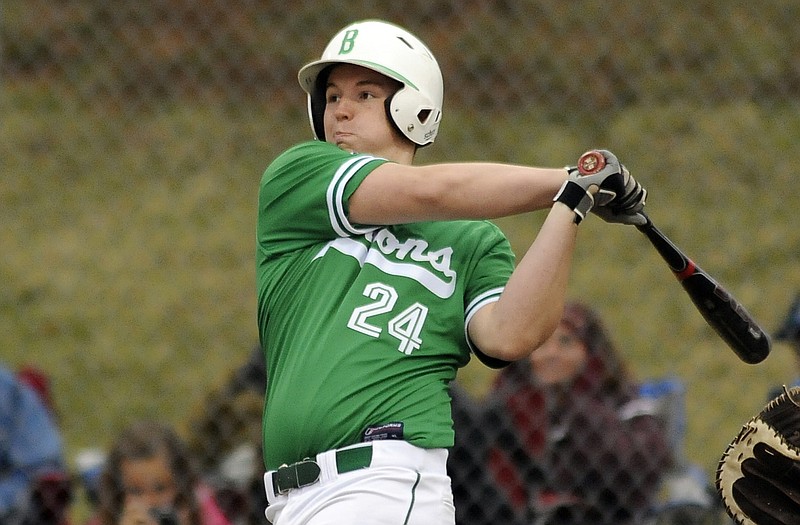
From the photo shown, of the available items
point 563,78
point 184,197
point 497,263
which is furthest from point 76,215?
point 497,263

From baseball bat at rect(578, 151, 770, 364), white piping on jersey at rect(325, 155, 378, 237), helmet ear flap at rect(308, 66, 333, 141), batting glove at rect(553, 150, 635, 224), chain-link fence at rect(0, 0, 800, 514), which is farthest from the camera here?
chain-link fence at rect(0, 0, 800, 514)

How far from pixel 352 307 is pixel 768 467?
95cm

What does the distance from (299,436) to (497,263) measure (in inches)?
22.6

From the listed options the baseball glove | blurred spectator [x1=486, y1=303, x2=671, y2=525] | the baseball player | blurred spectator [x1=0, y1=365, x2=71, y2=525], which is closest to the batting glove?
the baseball player

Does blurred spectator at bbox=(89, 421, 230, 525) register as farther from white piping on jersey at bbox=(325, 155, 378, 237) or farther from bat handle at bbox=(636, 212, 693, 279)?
bat handle at bbox=(636, 212, 693, 279)

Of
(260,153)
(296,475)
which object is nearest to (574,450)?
(296,475)

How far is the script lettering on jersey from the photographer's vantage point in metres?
2.81

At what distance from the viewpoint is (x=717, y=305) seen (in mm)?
2979

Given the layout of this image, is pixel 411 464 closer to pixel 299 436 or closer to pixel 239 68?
pixel 299 436

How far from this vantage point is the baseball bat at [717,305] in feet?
9.57

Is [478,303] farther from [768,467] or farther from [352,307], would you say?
[768,467]

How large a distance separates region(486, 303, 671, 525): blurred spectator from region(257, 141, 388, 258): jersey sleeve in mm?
1884

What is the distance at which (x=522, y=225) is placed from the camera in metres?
6.92

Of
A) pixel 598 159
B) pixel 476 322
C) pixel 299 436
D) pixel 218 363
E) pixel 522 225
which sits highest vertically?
pixel 598 159
